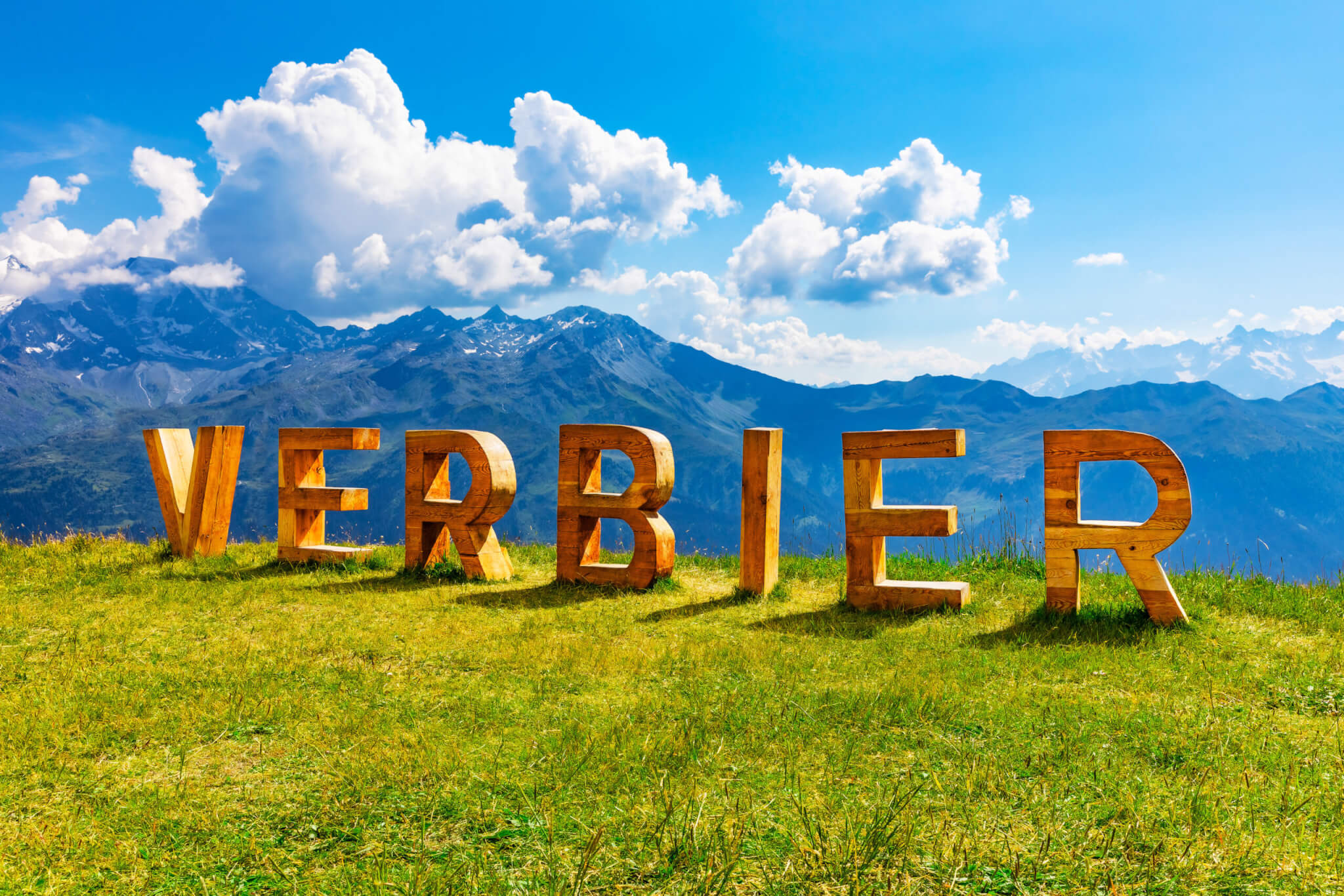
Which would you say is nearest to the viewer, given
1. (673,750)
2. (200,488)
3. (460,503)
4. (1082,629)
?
(673,750)

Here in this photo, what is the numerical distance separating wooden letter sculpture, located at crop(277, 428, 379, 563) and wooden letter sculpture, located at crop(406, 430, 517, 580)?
39.8 inches

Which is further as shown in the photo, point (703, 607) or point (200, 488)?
point (200, 488)

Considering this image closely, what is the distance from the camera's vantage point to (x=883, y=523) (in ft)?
30.8

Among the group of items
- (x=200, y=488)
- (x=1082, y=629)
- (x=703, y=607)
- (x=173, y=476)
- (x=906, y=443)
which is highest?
(x=906, y=443)

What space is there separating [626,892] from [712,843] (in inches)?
18.7

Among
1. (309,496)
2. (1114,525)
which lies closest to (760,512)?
(1114,525)

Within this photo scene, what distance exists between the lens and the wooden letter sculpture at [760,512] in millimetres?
10148

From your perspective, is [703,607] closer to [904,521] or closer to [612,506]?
[612,506]

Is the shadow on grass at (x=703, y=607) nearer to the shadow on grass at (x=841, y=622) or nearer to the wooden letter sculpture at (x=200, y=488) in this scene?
the shadow on grass at (x=841, y=622)

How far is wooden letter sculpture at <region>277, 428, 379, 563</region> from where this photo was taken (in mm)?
12070

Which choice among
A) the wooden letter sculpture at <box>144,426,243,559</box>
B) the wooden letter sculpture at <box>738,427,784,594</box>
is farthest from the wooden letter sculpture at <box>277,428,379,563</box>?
the wooden letter sculpture at <box>738,427,784,594</box>

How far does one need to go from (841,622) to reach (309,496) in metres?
8.77

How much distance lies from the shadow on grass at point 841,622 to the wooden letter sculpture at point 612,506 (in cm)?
238

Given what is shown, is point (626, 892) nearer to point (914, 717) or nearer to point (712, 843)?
point (712, 843)
